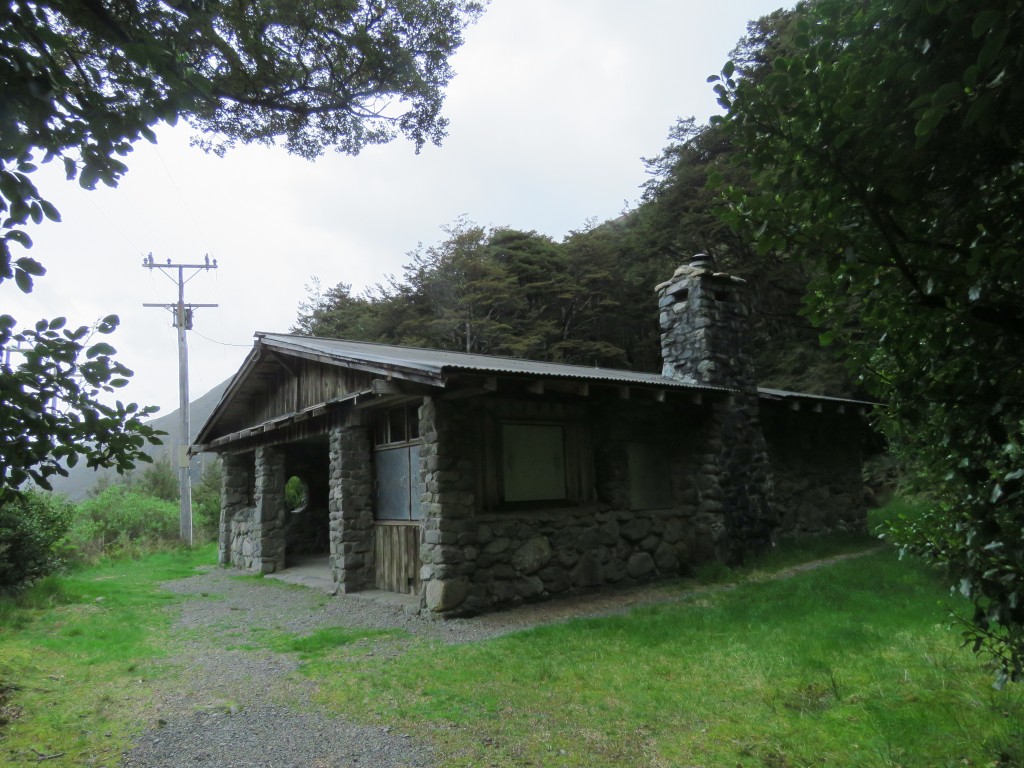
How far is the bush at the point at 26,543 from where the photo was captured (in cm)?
903

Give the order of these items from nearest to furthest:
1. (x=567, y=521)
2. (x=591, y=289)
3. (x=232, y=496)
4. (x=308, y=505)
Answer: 1. (x=567, y=521)
2. (x=232, y=496)
3. (x=308, y=505)
4. (x=591, y=289)

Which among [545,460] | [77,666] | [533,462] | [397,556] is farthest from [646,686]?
[397,556]

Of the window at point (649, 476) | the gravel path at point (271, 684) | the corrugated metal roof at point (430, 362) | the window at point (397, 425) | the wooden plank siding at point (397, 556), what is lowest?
the gravel path at point (271, 684)

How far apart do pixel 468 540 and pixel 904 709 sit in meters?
4.95

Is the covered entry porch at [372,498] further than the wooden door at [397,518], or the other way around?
the covered entry porch at [372,498]

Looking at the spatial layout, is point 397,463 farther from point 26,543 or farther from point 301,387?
→ point 26,543

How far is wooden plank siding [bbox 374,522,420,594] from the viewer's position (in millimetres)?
9234

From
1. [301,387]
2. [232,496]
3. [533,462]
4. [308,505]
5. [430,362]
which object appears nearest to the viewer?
[430,362]

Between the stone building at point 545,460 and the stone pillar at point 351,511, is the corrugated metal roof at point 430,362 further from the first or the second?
the stone pillar at point 351,511

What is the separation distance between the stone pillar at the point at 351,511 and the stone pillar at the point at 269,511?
3.27 m

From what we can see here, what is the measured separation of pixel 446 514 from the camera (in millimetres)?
7938

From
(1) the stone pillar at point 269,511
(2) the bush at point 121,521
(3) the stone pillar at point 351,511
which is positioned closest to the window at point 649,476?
(3) the stone pillar at point 351,511

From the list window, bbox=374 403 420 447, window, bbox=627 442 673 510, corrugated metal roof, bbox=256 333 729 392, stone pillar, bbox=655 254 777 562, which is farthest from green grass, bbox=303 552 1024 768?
window, bbox=374 403 420 447

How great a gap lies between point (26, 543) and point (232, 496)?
5577mm
